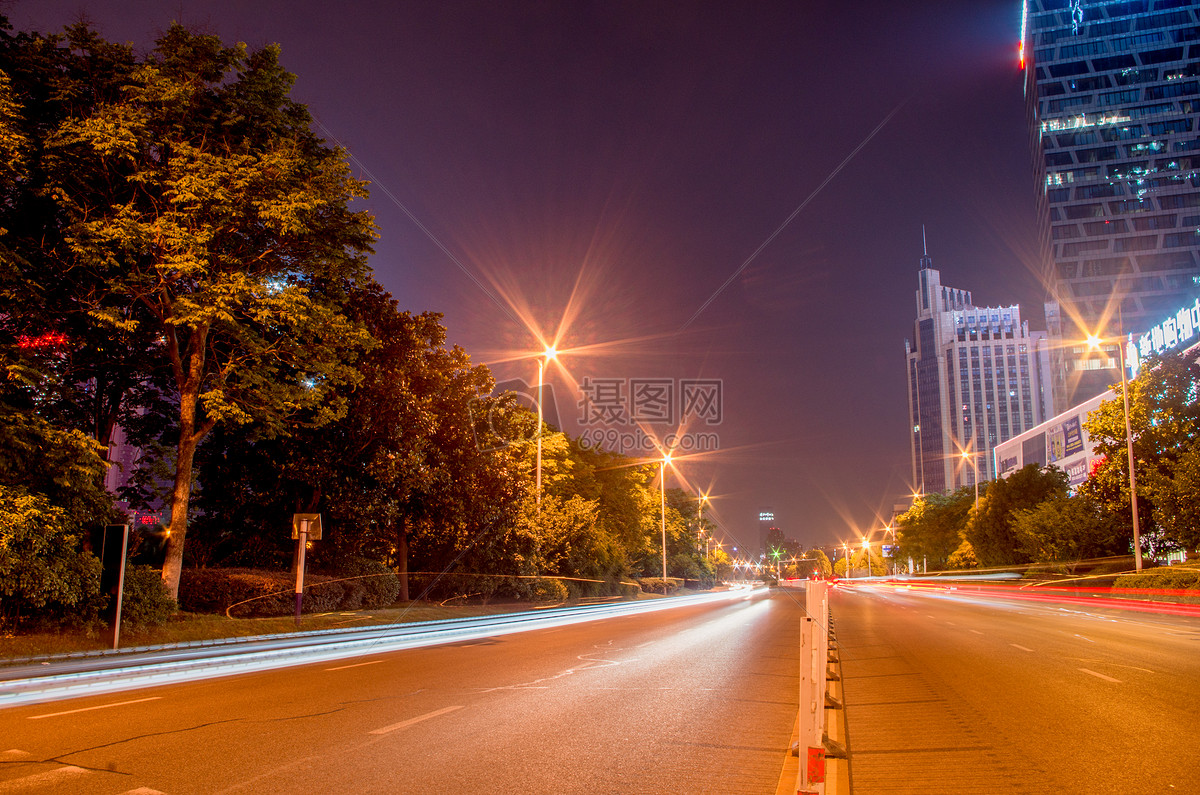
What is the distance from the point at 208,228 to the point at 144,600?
814 centimetres

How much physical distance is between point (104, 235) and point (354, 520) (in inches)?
497

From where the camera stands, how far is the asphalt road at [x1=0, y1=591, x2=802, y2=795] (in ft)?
19.4

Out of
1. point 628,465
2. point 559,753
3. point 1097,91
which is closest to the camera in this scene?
point 559,753

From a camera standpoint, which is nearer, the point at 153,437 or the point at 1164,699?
the point at 1164,699

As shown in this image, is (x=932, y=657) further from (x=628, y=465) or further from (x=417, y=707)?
(x=628, y=465)

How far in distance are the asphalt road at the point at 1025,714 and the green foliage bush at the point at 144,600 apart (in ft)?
46.4

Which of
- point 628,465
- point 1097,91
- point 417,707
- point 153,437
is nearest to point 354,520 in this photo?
point 153,437

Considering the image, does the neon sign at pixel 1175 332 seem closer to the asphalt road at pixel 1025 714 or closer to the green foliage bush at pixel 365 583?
the asphalt road at pixel 1025 714

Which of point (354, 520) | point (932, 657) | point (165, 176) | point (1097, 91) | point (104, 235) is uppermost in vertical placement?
point (1097, 91)

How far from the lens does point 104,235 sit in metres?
16.4

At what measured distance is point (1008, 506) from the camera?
66875 mm

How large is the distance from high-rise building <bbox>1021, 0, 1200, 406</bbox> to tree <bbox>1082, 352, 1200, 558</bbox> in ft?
388

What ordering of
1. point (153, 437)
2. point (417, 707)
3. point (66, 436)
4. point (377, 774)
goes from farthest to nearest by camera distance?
point (153, 437)
point (66, 436)
point (417, 707)
point (377, 774)

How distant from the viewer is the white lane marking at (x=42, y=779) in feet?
18.9
